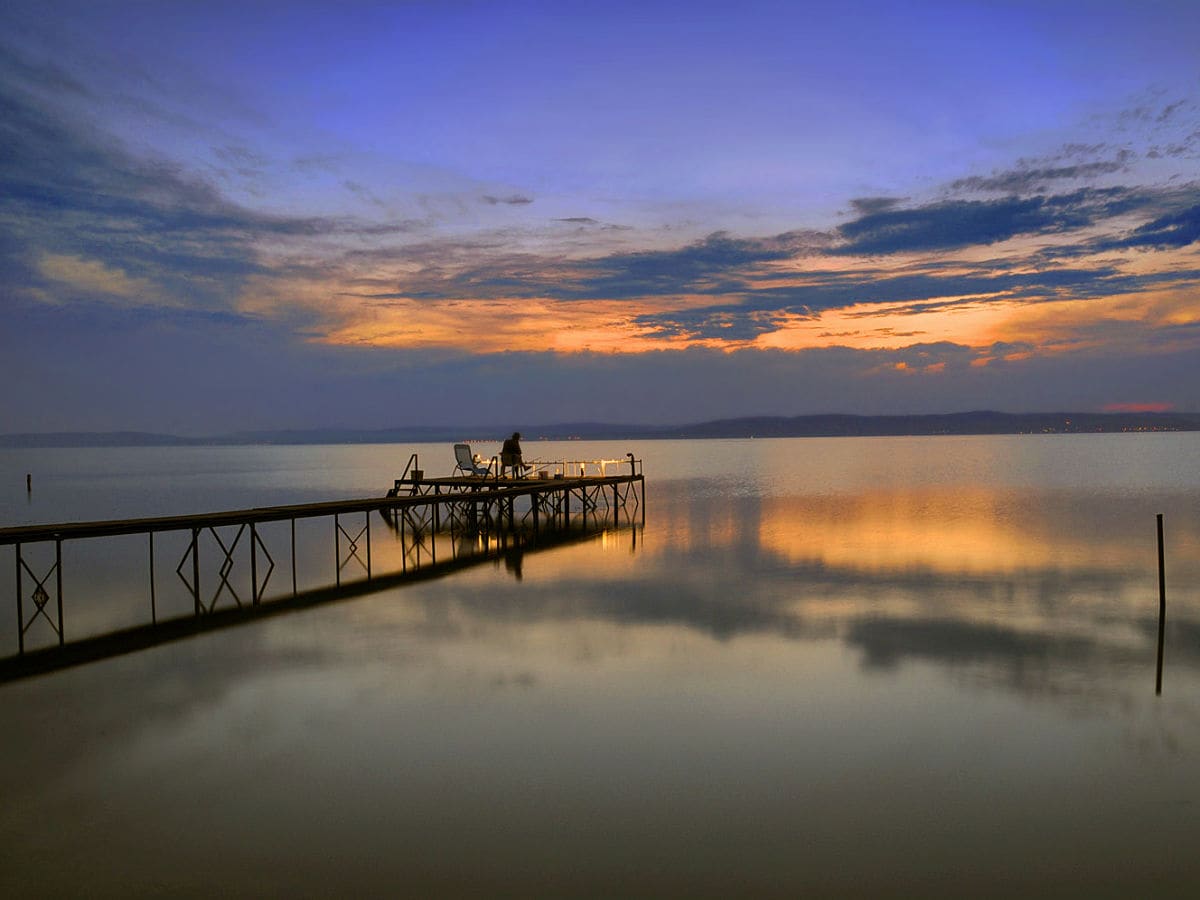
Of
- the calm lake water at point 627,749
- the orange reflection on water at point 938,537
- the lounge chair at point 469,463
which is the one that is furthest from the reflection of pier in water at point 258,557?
the orange reflection on water at point 938,537

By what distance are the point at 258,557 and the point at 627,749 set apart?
53.7ft

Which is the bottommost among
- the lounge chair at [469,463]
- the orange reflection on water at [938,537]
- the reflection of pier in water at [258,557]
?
the orange reflection on water at [938,537]

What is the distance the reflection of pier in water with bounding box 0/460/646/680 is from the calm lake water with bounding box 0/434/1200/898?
3.15 feet

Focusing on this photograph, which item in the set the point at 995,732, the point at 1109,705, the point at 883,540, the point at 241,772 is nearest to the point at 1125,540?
the point at 883,540

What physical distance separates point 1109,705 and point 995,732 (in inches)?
70.5

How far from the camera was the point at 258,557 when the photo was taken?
72.8 feet

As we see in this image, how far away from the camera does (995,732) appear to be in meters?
8.52

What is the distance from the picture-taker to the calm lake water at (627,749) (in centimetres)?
601

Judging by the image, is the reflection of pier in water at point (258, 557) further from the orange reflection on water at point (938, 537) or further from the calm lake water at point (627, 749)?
the orange reflection on water at point (938, 537)

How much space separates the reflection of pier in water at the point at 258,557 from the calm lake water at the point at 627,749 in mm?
960

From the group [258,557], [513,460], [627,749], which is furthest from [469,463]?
[627,749]

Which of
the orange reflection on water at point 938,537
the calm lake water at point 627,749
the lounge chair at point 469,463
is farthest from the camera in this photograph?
the lounge chair at point 469,463

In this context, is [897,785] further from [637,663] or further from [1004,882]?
[637,663]

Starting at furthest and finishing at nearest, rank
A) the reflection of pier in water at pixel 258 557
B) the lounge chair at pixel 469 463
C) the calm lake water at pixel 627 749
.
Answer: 1. the lounge chair at pixel 469 463
2. the reflection of pier in water at pixel 258 557
3. the calm lake water at pixel 627 749
